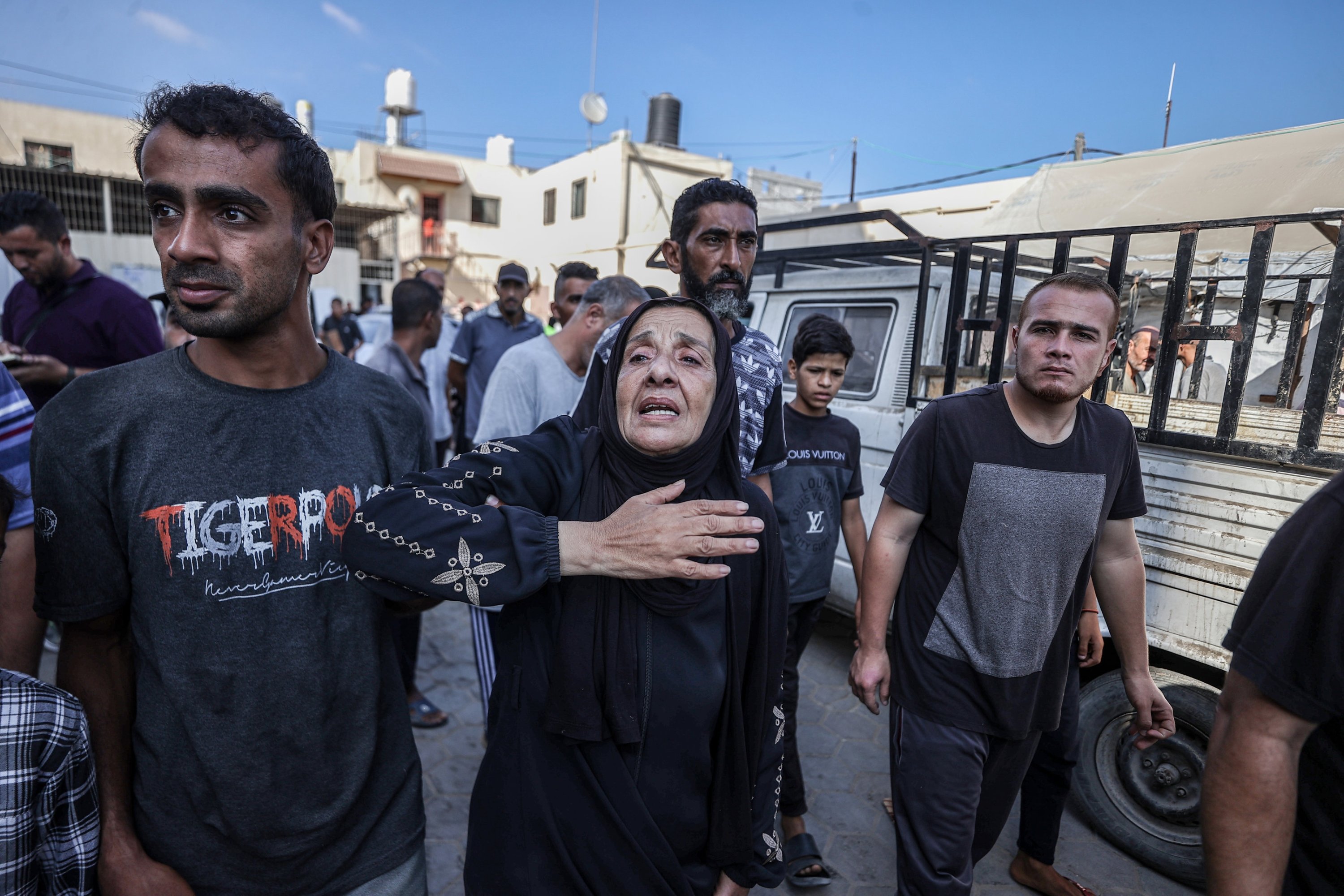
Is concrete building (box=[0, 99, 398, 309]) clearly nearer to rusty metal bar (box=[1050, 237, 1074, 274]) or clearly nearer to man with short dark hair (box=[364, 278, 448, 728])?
man with short dark hair (box=[364, 278, 448, 728])

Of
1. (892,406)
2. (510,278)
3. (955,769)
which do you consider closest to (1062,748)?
(955,769)

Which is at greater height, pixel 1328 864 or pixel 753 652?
pixel 753 652

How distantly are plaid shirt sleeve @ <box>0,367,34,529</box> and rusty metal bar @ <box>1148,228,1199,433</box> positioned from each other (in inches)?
134

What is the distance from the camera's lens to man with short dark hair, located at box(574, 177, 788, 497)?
225 cm

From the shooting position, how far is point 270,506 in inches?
49.7

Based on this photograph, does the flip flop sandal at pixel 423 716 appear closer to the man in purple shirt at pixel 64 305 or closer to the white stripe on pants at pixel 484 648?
the white stripe on pants at pixel 484 648

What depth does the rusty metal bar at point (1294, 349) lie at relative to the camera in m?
2.71

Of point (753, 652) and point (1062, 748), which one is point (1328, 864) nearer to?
point (753, 652)

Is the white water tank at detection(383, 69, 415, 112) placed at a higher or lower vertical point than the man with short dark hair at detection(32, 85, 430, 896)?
higher

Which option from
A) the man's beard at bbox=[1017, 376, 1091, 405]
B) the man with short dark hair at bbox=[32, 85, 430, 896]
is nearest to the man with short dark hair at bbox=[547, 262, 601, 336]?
the man's beard at bbox=[1017, 376, 1091, 405]

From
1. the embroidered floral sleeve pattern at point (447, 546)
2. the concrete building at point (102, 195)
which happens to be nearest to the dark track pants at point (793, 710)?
the embroidered floral sleeve pattern at point (447, 546)

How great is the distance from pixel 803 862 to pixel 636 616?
200 cm

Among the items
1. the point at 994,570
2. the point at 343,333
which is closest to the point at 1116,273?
the point at 994,570

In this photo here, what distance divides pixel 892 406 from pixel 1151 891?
7.98 ft
